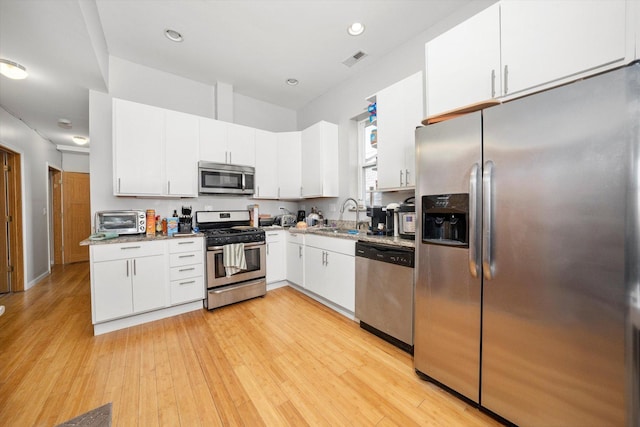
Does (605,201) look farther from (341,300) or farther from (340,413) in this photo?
(341,300)

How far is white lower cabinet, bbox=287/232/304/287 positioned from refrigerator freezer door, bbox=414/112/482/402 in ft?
6.03

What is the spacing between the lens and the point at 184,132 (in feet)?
9.91

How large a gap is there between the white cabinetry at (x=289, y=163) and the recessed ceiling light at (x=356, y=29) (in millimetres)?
1589

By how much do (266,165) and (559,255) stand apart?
3.44 meters

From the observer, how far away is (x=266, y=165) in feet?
12.3

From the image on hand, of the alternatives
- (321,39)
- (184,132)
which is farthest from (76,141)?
(321,39)

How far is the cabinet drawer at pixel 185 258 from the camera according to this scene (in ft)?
8.73

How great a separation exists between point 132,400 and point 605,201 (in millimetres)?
2822

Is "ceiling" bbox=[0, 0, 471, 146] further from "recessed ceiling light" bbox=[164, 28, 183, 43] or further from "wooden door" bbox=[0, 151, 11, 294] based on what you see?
"wooden door" bbox=[0, 151, 11, 294]

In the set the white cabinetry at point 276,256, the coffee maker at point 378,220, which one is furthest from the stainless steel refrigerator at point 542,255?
the white cabinetry at point 276,256

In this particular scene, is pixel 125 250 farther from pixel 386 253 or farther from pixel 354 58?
pixel 354 58

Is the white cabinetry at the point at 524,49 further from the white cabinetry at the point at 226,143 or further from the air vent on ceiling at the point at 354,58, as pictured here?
the white cabinetry at the point at 226,143

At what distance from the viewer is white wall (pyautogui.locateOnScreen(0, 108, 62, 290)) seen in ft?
11.5

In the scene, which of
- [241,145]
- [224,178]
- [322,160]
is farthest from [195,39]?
[322,160]
